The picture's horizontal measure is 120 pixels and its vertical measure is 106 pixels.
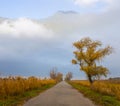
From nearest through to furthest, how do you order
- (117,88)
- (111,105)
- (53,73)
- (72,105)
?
(72,105) → (111,105) → (117,88) → (53,73)

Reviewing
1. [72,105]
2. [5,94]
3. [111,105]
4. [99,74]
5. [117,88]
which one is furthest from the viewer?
[99,74]

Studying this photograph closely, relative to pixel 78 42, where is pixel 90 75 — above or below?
below

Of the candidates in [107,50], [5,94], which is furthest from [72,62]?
[5,94]

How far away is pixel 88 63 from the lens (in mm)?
67688

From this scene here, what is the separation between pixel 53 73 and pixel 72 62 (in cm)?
12177

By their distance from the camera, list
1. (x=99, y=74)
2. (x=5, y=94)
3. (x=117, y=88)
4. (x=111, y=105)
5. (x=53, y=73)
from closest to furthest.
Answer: (x=111, y=105) → (x=5, y=94) → (x=117, y=88) → (x=99, y=74) → (x=53, y=73)

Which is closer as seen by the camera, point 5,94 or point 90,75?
point 5,94

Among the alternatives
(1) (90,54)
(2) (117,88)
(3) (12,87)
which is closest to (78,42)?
(1) (90,54)

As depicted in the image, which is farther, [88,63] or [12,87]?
[88,63]

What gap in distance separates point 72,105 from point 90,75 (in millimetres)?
48589

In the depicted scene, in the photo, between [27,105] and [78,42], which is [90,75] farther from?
[27,105]

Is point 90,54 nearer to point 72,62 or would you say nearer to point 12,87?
point 72,62

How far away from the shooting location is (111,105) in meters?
20.7

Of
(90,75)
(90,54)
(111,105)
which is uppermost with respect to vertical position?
(90,54)
